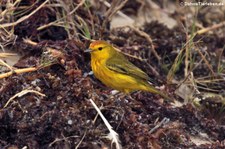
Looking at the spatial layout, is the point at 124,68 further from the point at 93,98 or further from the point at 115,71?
the point at 93,98

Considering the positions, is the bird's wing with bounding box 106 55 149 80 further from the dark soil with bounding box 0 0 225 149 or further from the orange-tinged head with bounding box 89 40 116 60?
the dark soil with bounding box 0 0 225 149

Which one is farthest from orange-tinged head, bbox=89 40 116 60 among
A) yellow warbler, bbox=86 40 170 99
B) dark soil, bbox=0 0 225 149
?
dark soil, bbox=0 0 225 149

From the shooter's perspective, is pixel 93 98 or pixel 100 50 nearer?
pixel 93 98

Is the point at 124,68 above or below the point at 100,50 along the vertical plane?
below

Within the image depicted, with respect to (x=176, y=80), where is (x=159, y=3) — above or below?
above

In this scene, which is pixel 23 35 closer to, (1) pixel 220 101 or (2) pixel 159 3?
(1) pixel 220 101

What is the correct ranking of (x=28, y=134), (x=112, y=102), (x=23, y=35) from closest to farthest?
(x=28, y=134) < (x=112, y=102) < (x=23, y=35)

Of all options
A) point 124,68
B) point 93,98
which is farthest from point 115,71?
point 93,98

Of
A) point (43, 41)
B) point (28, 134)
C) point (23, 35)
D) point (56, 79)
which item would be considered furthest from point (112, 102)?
point (23, 35)
